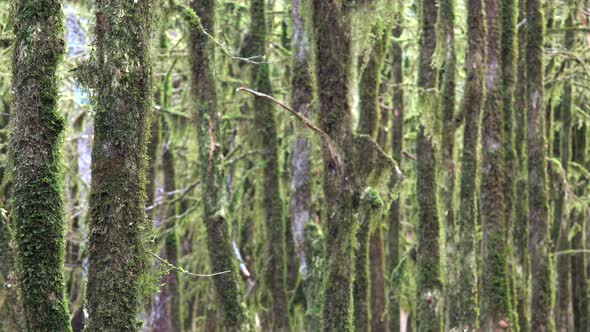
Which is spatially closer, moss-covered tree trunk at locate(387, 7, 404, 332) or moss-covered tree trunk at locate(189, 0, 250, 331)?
moss-covered tree trunk at locate(189, 0, 250, 331)

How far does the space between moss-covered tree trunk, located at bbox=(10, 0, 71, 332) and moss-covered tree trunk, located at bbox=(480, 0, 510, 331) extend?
650cm

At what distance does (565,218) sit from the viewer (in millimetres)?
19141

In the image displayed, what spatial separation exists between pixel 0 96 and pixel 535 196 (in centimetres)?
880

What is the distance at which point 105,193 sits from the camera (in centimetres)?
597

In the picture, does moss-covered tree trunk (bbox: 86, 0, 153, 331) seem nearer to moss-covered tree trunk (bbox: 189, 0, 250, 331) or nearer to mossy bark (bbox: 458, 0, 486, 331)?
moss-covered tree trunk (bbox: 189, 0, 250, 331)

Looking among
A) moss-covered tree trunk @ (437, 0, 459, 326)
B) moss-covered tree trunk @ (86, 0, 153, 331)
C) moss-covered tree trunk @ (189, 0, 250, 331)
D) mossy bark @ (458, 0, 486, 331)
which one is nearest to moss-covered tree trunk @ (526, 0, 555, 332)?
moss-covered tree trunk @ (437, 0, 459, 326)

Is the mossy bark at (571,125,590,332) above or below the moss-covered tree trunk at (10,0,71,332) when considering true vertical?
below

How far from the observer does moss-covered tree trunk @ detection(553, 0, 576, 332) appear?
60.5 ft

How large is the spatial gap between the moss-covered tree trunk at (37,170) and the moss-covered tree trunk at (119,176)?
53cm

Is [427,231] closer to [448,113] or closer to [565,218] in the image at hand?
[448,113]

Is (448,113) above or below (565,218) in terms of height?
above

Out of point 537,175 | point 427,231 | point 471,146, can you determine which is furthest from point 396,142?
point 471,146

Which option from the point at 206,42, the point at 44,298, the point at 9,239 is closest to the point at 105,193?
the point at 44,298

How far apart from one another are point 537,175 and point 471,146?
101 inches
